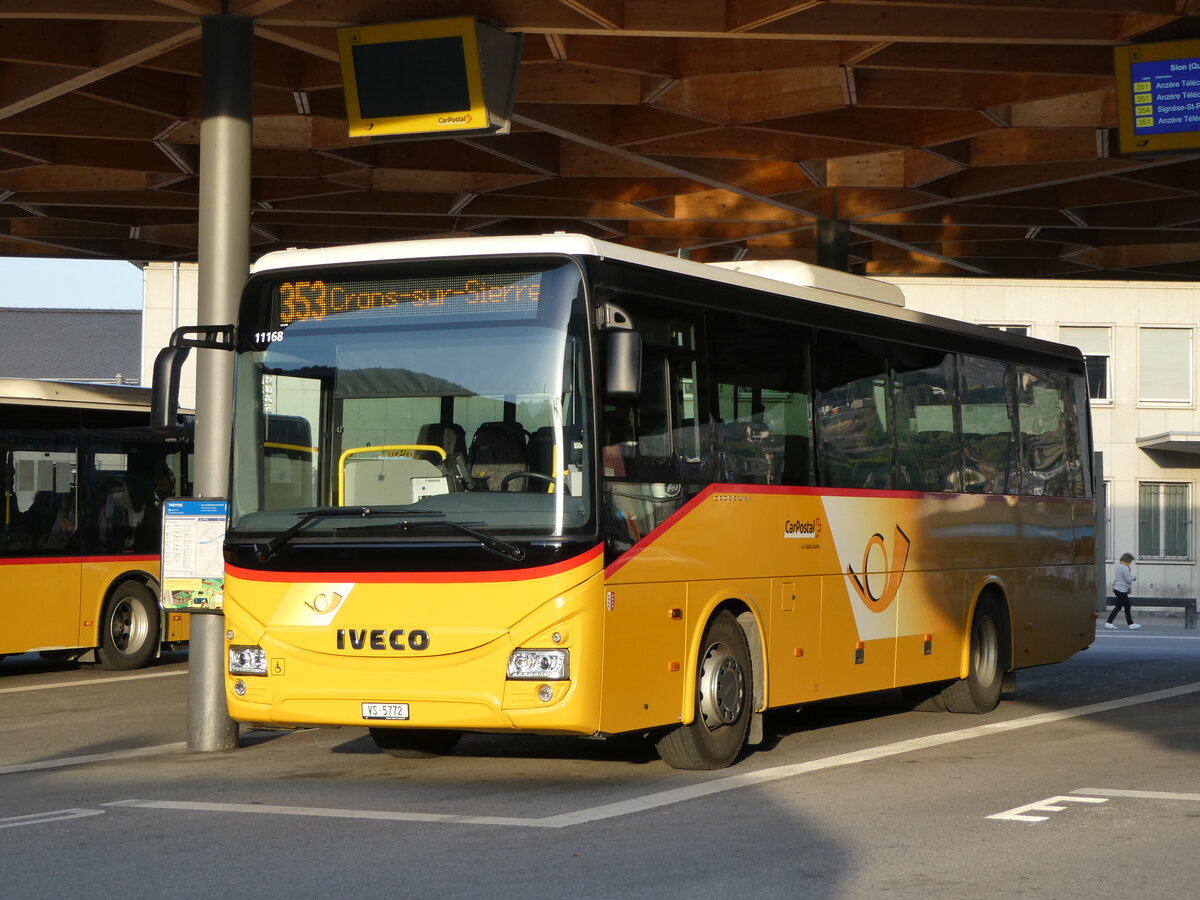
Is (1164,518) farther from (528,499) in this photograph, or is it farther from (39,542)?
(528,499)

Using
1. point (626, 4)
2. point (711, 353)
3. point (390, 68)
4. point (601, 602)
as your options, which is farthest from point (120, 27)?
point (601, 602)

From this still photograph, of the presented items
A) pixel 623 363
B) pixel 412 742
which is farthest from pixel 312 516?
pixel 412 742

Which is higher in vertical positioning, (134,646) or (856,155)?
(856,155)

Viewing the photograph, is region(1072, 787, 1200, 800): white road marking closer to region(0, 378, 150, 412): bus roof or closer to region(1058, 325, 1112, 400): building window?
region(0, 378, 150, 412): bus roof

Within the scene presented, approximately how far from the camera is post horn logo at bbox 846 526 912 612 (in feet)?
42.7

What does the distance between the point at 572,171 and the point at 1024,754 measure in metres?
10.7

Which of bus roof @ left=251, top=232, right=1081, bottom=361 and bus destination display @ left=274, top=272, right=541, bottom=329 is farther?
bus roof @ left=251, top=232, right=1081, bottom=361

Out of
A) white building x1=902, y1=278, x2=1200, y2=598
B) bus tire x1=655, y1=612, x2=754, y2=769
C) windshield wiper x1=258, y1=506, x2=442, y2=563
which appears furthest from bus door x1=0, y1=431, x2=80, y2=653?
white building x1=902, y1=278, x2=1200, y2=598

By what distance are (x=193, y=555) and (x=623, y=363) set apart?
4249 mm

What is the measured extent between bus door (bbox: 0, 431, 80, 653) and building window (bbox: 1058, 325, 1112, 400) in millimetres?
31017

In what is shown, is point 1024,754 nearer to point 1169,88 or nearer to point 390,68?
point 1169,88

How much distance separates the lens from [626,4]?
14.1 metres

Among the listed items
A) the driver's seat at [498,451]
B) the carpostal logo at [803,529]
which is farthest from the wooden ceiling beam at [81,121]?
the driver's seat at [498,451]

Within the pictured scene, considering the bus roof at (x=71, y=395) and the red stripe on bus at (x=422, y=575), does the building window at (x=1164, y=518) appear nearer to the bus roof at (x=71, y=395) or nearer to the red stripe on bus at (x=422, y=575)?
the bus roof at (x=71, y=395)
